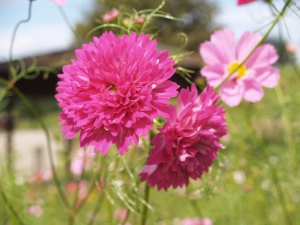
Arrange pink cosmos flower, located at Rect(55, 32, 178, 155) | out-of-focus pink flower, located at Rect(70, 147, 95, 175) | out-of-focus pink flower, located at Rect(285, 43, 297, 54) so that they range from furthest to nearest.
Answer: out-of-focus pink flower, located at Rect(285, 43, 297, 54)
out-of-focus pink flower, located at Rect(70, 147, 95, 175)
pink cosmos flower, located at Rect(55, 32, 178, 155)

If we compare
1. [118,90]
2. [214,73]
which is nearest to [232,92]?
[214,73]

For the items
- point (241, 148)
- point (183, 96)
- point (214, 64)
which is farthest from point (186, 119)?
point (241, 148)

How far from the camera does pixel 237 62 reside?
0.46 m

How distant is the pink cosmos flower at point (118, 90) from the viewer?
0.91 ft

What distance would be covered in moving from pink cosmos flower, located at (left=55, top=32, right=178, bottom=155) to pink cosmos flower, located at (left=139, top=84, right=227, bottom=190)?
0.04 metres

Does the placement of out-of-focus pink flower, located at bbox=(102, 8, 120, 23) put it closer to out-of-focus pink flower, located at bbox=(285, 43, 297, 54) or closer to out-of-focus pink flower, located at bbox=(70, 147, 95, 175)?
out-of-focus pink flower, located at bbox=(70, 147, 95, 175)

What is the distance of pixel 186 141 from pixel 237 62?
18 centimetres

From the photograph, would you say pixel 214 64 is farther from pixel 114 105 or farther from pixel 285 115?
pixel 285 115

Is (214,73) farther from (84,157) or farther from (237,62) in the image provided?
(84,157)

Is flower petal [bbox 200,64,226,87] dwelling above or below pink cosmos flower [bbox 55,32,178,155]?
below

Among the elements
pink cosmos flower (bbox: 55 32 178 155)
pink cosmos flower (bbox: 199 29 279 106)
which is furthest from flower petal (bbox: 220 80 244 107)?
pink cosmos flower (bbox: 55 32 178 155)

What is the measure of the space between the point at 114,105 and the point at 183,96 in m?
0.06

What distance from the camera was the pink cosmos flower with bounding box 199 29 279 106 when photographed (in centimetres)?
42

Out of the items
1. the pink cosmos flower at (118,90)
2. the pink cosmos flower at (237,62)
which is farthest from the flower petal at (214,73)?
the pink cosmos flower at (118,90)
